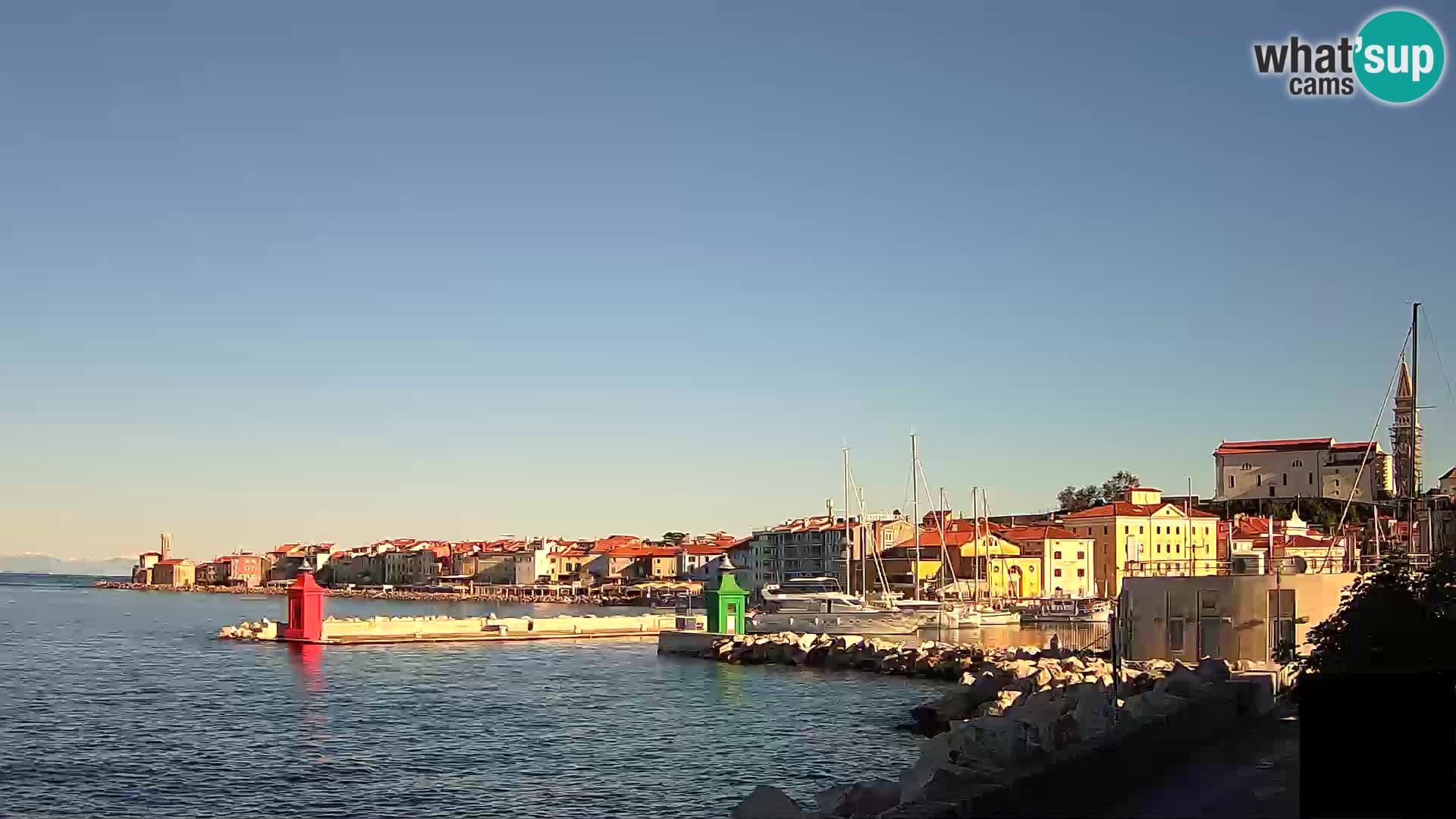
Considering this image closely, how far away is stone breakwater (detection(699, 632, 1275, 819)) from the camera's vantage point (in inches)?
538

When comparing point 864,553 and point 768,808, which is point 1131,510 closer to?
point 864,553

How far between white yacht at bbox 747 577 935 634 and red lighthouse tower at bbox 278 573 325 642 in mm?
20055

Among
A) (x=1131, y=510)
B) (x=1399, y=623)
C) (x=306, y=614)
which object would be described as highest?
(x=1131, y=510)

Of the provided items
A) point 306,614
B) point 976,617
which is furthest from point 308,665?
point 976,617

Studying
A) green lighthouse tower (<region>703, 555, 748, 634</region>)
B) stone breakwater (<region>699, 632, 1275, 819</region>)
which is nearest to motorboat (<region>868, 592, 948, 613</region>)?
green lighthouse tower (<region>703, 555, 748, 634</region>)

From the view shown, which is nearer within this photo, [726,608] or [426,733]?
[426,733]

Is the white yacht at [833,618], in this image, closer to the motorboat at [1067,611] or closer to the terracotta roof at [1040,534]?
the motorboat at [1067,611]

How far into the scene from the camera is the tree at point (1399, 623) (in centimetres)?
1454

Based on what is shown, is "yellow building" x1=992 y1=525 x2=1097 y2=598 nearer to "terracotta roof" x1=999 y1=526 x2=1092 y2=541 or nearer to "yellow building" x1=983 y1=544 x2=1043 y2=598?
"terracotta roof" x1=999 y1=526 x2=1092 y2=541

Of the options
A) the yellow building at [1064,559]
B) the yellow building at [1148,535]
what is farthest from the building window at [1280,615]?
the yellow building at [1064,559]

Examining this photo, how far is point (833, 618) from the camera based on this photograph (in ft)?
217

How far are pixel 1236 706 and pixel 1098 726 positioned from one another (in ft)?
9.46

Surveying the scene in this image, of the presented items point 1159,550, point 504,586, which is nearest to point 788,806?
point 1159,550

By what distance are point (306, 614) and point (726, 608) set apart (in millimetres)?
17689
